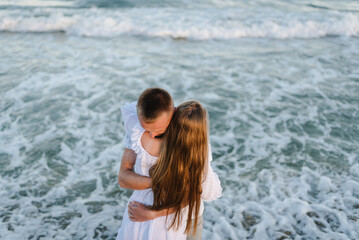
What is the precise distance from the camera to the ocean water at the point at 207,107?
3.59 meters

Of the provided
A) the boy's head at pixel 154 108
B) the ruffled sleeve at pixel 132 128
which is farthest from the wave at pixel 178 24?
the boy's head at pixel 154 108

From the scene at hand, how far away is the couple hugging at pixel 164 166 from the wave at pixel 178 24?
27.8 ft

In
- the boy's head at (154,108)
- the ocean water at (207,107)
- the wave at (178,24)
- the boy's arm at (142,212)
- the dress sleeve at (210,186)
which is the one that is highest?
the boy's head at (154,108)

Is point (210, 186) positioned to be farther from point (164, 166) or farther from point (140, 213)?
point (140, 213)

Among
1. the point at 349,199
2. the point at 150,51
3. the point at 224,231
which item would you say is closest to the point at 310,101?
the point at 349,199

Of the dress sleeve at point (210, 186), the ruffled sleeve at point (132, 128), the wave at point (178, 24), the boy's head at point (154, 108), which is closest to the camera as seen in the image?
the boy's head at point (154, 108)

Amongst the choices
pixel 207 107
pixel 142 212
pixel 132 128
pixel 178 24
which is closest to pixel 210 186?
pixel 142 212

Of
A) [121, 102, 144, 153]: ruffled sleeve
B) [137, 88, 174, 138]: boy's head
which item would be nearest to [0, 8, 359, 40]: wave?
[121, 102, 144, 153]: ruffled sleeve

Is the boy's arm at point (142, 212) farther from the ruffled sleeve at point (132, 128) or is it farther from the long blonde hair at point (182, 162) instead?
the ruffled sleeve at point (132, 128)

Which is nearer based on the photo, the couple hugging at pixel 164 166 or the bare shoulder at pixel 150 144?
the couple hugging at pixel 164 166

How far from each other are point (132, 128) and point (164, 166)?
0.84 feet

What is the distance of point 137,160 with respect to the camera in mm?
1841

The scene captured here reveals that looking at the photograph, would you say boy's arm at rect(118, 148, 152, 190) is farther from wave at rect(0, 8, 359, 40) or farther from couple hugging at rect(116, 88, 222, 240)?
wave at rect(0, 8, 359, 40)

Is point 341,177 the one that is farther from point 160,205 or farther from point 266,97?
point 160,205
